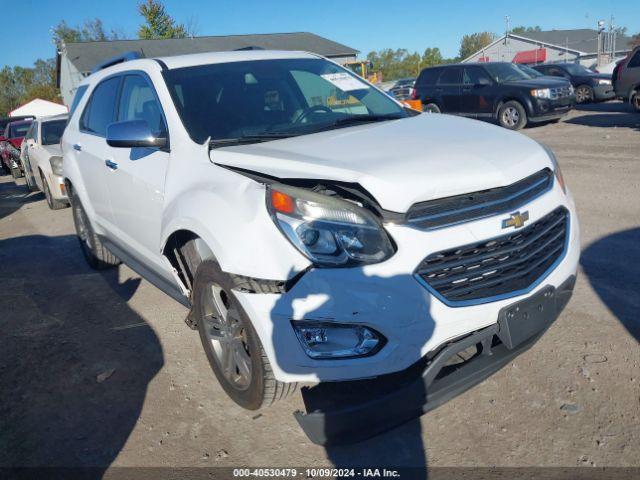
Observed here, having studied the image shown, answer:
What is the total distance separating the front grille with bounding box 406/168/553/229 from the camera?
2283mm

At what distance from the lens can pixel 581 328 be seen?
11.3 ft

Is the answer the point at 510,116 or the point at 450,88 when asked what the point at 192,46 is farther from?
the point at 510,116

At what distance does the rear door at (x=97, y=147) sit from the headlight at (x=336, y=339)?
2.55 metres

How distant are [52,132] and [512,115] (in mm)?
10721

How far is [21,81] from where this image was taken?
90750 millimetres

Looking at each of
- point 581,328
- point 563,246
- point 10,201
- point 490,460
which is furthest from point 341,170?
point 10,201

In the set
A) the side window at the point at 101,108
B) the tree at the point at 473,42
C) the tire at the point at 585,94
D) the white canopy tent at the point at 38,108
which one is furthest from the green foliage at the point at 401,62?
the side window at the point at 101,108

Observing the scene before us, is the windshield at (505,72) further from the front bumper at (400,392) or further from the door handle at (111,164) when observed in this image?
the front bumper at (400,392)

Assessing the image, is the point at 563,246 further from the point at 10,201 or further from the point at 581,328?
the point at 10,201

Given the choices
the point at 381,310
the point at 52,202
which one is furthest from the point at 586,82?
the point at 381,310

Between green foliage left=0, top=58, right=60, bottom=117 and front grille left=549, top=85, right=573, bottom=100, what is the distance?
8657 cm

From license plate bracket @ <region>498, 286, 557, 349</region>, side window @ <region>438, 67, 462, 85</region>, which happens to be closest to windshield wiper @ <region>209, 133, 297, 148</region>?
license plate bracket @ <region>498, 286, 557, 349</region>

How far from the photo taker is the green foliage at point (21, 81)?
85125mm

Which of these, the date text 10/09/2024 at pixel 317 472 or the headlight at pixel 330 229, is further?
the date text 10/09/2024 at pixel 317 472
